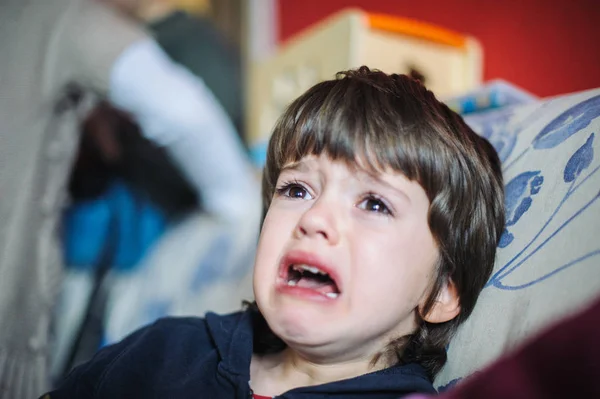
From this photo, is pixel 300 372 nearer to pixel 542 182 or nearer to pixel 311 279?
pixel 311 279

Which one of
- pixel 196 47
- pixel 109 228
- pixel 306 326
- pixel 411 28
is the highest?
pixel 411 28

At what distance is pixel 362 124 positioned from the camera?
0.60 metres

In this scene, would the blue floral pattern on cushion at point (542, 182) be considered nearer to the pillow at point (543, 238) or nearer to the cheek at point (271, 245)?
the pillow at point (543, 238)

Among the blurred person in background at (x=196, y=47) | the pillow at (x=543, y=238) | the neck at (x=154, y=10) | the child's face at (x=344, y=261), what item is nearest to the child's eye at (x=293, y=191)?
the child's face at (x=344, y=261)

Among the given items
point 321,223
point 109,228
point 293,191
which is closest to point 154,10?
point 109,228

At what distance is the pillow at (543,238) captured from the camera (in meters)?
0.52

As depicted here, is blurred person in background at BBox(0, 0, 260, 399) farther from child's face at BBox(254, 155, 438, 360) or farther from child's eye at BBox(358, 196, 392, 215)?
child's eye at BBox(358, 196, 392, 215)

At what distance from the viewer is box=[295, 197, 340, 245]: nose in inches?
22.3

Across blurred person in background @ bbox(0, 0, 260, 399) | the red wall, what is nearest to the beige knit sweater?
blurred person in background @ bbox(0, 0, 260, 399)

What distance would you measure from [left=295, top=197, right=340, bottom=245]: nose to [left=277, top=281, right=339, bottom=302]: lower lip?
6 cm

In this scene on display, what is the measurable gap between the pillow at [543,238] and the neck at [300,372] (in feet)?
0.31

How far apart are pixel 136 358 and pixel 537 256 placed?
1.62 ft

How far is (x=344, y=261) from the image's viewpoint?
0.56 m

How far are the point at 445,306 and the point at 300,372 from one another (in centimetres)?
19
